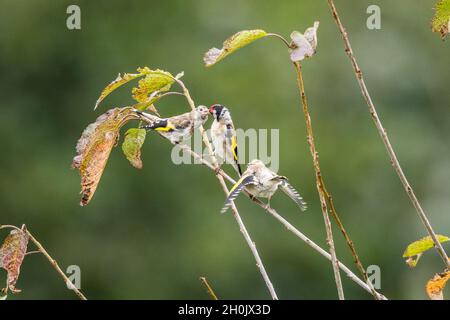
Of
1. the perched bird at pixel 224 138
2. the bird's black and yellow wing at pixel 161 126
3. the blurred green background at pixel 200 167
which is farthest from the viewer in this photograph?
the blurred green background at pixel 200 167

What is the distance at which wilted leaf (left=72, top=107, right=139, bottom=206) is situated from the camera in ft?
7.56

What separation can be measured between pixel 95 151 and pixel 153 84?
304mm

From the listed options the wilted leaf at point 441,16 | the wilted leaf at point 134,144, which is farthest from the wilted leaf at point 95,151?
the wilted leaf at point 441,16

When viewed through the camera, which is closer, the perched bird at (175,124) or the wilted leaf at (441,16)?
the wilted leaf at (441,16)

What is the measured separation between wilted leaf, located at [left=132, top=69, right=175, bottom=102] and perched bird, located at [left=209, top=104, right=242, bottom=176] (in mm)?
791

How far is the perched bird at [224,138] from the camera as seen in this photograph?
132 inches

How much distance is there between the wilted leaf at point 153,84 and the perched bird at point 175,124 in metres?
0.06

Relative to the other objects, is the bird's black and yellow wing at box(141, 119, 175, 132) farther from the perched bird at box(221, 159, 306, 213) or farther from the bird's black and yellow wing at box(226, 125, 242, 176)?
the bird's black and yellow wing at box(226, 125, 242, 176)

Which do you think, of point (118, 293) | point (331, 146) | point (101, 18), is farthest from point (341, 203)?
point (101, 18)

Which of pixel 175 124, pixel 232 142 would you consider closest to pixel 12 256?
pixel 175 124

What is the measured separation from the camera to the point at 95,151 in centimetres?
232

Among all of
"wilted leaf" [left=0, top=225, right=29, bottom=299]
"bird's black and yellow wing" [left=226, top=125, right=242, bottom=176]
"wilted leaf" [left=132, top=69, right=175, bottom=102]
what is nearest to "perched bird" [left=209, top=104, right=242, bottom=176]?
"bird's black and yellow wing" [left=226, top=125, right=242, bottom=176]

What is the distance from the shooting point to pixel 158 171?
11.6 metres

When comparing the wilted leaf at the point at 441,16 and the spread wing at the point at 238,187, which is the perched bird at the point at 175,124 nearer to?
the spread wing at the point at 238,187
